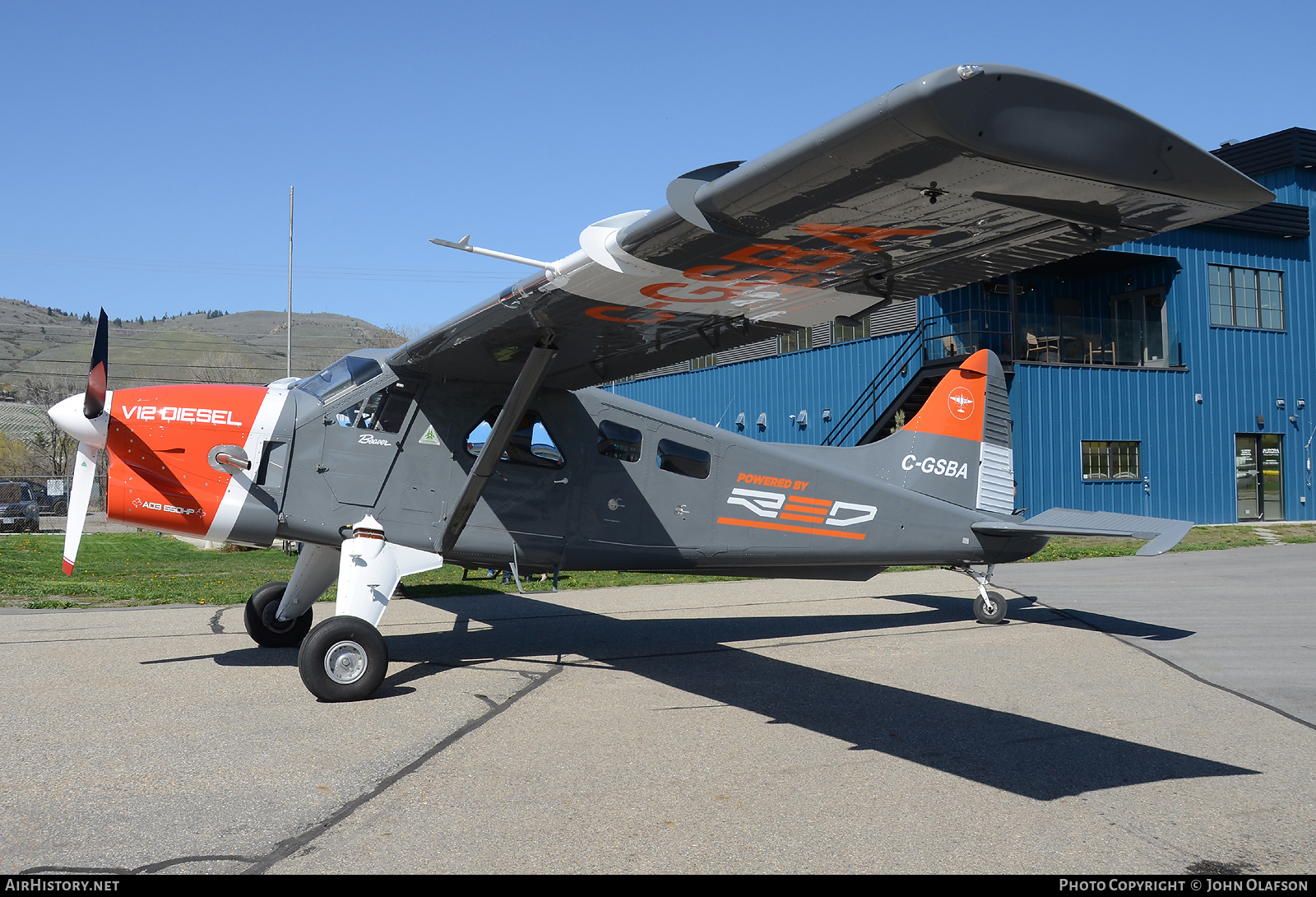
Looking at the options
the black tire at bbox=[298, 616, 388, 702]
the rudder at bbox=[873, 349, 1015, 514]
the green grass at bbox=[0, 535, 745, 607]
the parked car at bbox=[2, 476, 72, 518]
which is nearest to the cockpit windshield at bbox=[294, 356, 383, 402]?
the black tire at bbox=[298, 616, 388, 702]

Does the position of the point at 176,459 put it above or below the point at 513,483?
above

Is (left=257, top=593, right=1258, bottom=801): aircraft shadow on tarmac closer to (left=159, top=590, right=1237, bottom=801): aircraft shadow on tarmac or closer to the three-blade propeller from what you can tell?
(left=159, top=590, right=1237, bottom=801): aircraft shadow on tarmac

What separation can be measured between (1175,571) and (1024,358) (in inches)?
360

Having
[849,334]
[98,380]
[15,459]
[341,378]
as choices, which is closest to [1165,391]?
[849,334]

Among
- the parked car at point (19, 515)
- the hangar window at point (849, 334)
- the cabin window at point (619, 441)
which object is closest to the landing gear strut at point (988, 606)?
the cabin window at point (619, 441)

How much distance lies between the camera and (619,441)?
8328 millimetres

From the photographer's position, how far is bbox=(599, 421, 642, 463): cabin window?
27.1 ft

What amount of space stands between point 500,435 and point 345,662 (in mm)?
2026

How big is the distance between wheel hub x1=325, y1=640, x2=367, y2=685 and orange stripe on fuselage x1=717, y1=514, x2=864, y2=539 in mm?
3478

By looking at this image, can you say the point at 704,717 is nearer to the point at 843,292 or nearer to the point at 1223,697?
the point at 843,292

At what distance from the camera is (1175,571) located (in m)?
15.7

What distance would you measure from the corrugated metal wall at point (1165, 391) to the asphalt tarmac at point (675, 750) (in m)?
14.0

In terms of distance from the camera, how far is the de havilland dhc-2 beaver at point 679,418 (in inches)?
126

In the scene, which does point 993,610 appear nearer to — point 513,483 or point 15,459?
point 513,483
